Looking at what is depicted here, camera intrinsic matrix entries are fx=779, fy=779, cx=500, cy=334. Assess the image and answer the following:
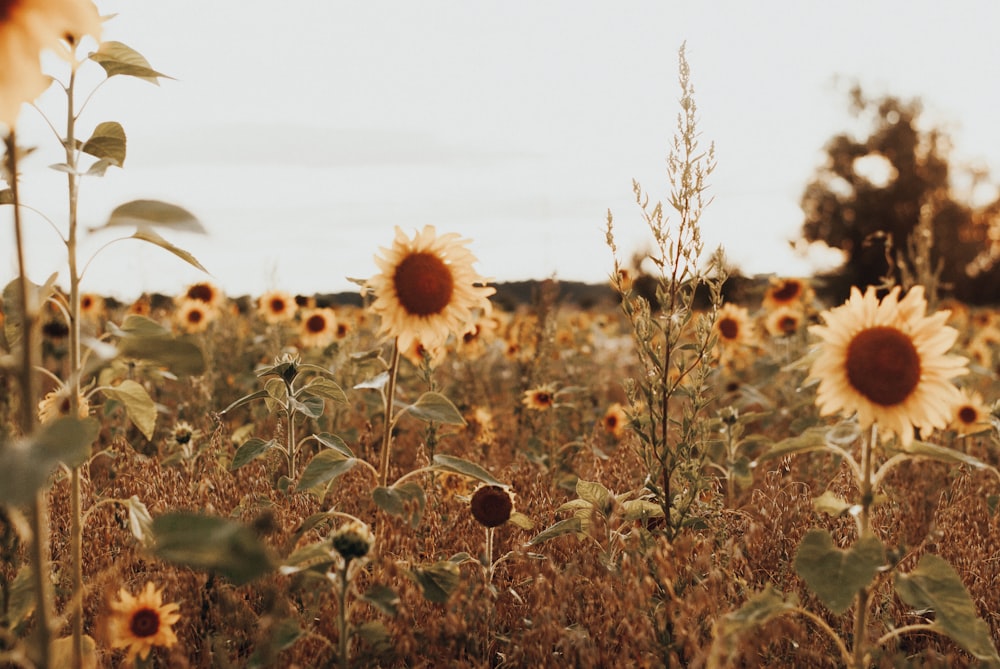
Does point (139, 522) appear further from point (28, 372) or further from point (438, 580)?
point (28, 372)

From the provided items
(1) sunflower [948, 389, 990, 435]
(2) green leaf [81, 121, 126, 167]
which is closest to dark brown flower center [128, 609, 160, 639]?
(2) green leaf [81, 121, 126, 167]

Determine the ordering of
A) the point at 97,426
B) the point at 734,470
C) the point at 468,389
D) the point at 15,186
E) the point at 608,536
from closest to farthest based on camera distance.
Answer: the point at 15,186 → the point at 97,426 → the point at 608,536 → the point at 734,470 → the point at 468,389

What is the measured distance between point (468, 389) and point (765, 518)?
11.1 ft

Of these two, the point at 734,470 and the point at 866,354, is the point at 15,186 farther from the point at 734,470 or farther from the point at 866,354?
the point at 734,470

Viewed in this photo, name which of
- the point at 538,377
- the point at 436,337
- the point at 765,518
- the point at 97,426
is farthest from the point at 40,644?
the point at 538,377

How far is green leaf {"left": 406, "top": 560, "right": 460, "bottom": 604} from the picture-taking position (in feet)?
6.24

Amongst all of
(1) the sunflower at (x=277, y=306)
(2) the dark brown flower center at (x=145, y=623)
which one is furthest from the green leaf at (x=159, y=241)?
(1) the sunflower at (x=277, y=306)

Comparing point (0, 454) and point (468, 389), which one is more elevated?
point (0, 454)

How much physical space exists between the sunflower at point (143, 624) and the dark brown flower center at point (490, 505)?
841mm

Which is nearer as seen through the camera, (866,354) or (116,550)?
(866,354)

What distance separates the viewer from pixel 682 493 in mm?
2438

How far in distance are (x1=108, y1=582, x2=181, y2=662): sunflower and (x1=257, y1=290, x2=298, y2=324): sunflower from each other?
13.7ft

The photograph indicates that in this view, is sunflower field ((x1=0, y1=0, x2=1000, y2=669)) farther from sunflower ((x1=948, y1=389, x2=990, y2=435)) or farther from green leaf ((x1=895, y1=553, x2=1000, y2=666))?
sunflower ((x1=948, y1=389, x2=990, y2=435))

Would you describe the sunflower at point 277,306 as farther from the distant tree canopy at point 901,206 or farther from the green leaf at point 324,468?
the distant tree canopy at point 901,206
